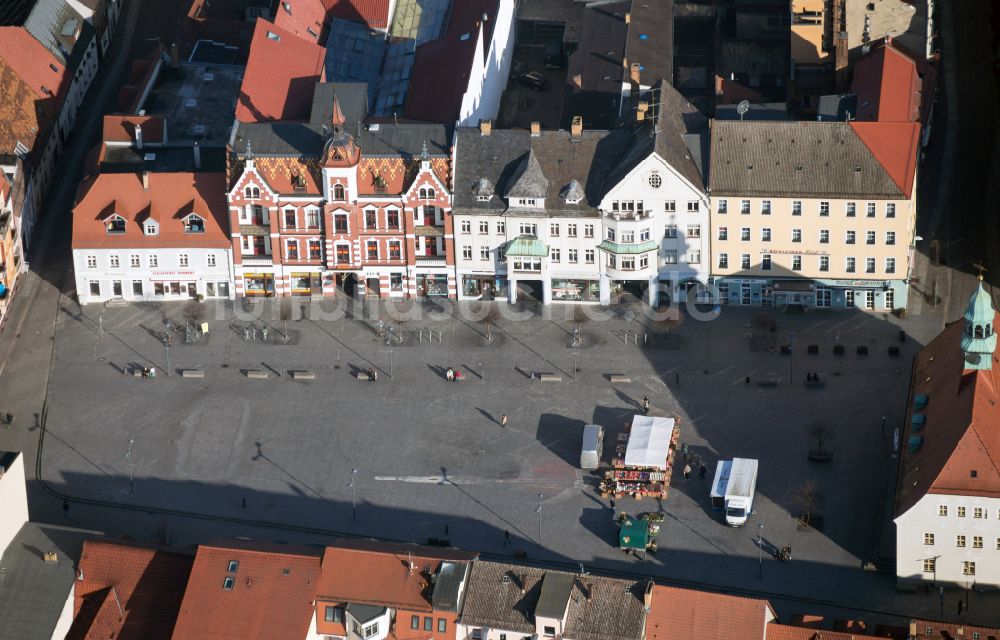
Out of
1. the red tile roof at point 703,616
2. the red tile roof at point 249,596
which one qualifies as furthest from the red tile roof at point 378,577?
the red tile roof at point 703,616

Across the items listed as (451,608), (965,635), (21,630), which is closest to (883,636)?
(965,635)

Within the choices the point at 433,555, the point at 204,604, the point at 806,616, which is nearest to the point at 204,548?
the point at 204,604

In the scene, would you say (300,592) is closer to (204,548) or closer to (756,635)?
(204,548)

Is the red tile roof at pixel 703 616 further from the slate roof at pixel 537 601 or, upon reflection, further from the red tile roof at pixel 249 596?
the red tile roof at pixel 249 596

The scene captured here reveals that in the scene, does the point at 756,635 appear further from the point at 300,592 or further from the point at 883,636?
the point at 300,592

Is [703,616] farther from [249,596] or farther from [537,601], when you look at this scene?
[249,596]
